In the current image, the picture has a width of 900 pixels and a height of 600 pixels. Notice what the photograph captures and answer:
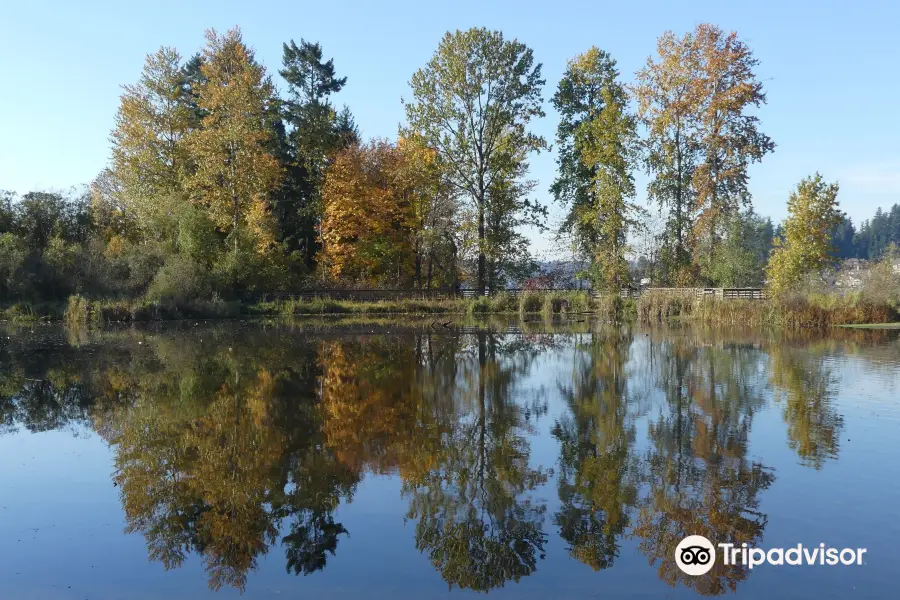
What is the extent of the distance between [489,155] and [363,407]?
30586mm

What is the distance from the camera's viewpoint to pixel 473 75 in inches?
1547

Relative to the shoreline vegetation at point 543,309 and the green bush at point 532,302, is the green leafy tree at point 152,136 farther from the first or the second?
the green bush at point 532,302

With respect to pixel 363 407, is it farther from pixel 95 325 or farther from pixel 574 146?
pixel 574 146

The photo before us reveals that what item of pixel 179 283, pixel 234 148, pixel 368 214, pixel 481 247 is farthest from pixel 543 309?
pixel 234 148

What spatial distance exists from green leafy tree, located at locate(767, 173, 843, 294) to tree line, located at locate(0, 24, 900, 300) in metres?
0.14

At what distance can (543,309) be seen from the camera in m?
37.4

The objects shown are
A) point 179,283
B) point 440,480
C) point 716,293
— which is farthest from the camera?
point 179,283

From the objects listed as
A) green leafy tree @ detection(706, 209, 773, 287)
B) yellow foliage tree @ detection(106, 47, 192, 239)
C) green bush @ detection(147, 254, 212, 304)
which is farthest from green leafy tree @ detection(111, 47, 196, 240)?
green leafy tree @ detection(706, 209, 773, 287)

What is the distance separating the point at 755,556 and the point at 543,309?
31.7 metres

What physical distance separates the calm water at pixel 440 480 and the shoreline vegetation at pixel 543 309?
14973mm

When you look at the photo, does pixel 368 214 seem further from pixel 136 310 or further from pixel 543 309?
pixel 136 310

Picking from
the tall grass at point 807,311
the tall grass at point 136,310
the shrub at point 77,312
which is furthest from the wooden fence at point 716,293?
the shrub at point 77,312

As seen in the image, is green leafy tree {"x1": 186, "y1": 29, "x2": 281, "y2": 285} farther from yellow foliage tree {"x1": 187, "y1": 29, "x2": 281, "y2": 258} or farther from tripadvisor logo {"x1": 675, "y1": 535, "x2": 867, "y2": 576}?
tripadvisor logo {"x1": 675, "y1": 535, "x2": 867, "y2": 576}

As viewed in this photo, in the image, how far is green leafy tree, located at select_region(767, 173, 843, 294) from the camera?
1303 inches
